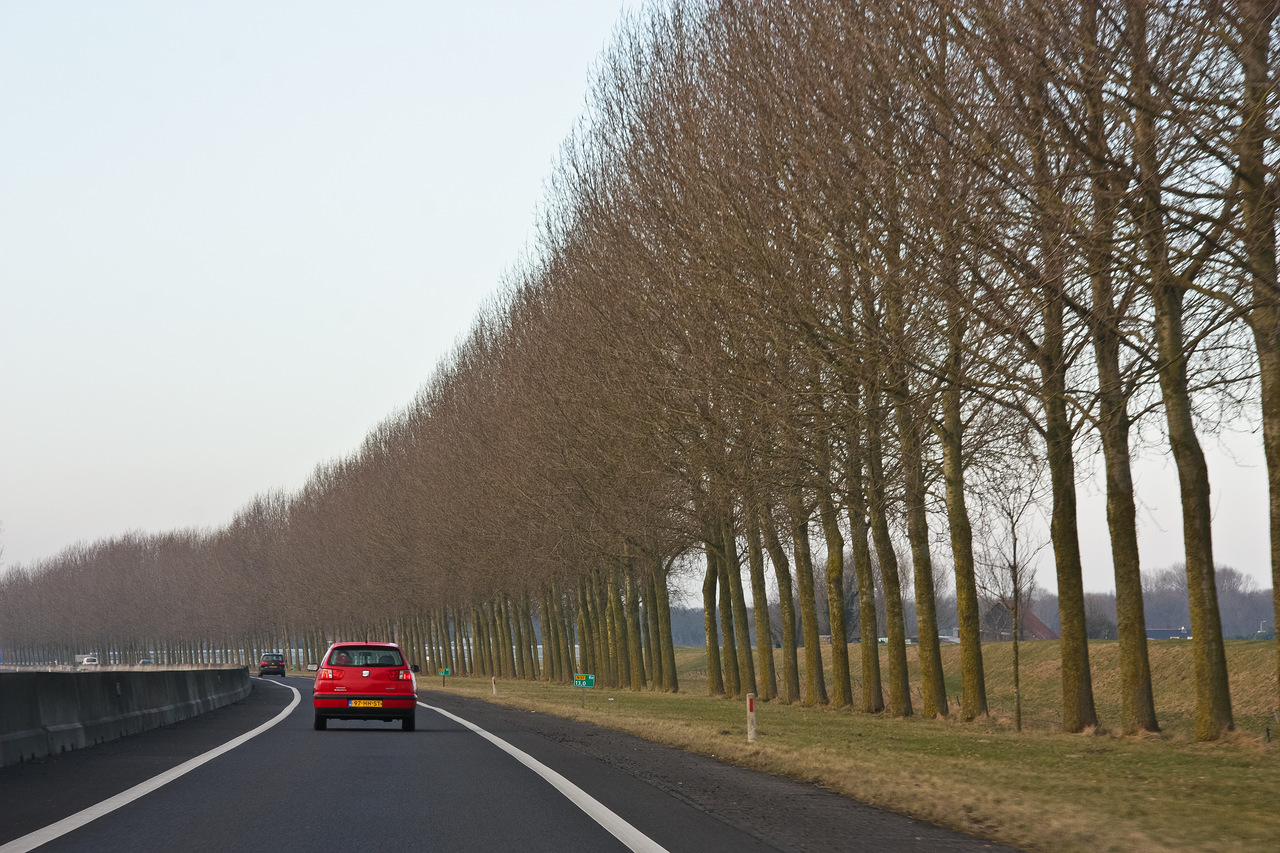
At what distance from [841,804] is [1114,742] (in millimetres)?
7836

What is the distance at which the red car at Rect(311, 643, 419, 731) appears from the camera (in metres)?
21.7

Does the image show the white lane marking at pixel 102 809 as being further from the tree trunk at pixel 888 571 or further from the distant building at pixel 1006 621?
the distant building at pixel 1006 621

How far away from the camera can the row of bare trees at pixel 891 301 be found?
1410 cm

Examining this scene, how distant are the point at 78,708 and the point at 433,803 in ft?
29.5

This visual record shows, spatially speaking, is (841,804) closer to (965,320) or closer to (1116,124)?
(965,320)

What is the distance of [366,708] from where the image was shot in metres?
21.7

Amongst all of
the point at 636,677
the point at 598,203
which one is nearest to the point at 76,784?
Answer: the point at 598,203

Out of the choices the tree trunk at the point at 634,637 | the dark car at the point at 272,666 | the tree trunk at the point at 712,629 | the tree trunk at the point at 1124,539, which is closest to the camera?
the tree trunk at the point at 1124,539

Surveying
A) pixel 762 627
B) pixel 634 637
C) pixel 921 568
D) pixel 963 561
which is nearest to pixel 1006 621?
pixel 634 637

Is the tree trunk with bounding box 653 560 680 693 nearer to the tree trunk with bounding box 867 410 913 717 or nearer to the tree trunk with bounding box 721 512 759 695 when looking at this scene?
the tree trunk with bounding box 721 512 759 695

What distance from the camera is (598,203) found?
30.8 m

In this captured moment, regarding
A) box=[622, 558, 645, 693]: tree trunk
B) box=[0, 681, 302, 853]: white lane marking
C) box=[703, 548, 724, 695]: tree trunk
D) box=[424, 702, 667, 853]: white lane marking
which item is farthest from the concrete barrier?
box=[622, 558, 645, 693]: tree trunk

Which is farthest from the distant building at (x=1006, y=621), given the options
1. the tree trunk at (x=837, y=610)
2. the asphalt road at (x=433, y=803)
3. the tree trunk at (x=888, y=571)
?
Result: the asphalt road at (x=433, y=803)

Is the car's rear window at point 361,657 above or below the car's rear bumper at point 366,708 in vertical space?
above
